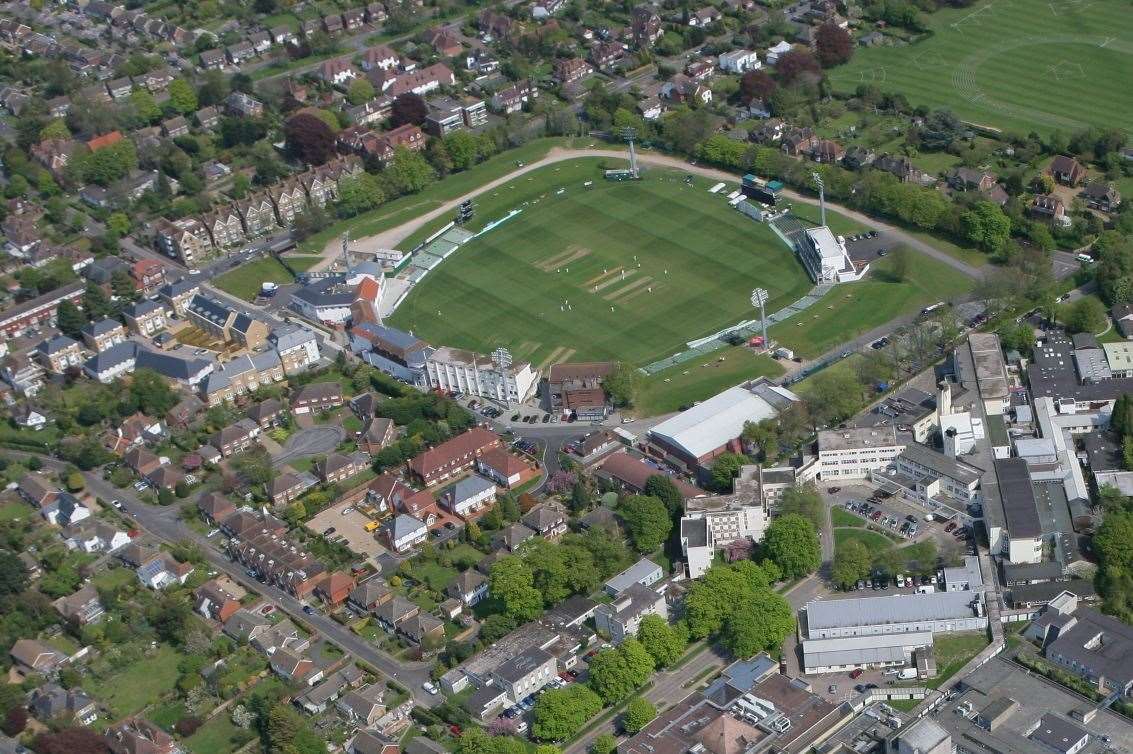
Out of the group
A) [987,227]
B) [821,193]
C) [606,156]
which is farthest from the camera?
[606,156]

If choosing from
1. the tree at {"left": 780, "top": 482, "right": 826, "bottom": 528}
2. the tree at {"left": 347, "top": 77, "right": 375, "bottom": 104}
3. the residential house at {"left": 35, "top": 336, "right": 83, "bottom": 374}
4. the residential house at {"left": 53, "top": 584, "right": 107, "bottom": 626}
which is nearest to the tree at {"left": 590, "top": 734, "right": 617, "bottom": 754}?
the tree at {"left": 780, "top": 482, "right": 826, "bottom": 528}

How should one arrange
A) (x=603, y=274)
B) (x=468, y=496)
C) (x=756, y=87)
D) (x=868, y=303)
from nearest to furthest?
(x=468, y=496) → (x=868, y=303) → (x=603, y=274) → (x=756, y=87)

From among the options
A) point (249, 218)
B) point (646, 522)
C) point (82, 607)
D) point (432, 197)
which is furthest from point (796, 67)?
point (82, 607)

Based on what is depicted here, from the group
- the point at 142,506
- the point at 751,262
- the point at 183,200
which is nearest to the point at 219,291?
the point at 183,200

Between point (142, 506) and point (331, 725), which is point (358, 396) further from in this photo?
point (331, 725)

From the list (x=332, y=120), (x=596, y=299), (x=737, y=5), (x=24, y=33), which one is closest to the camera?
(x=596, y=299)

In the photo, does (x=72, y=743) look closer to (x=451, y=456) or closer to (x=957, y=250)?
(x=451, y=456)
